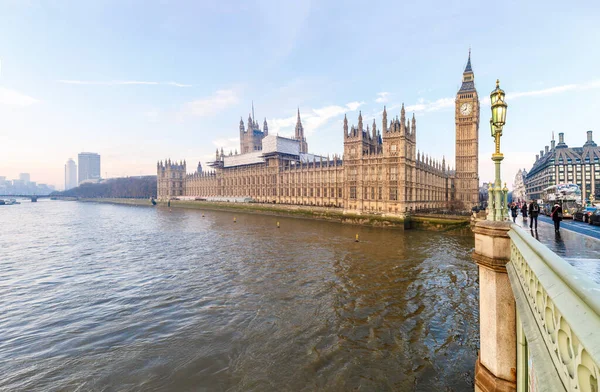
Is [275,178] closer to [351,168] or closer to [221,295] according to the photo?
[351,168]

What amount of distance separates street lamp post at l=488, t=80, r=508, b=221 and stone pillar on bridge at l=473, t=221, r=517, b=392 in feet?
1.13

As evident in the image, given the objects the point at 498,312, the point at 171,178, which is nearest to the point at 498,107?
the point at 498,312

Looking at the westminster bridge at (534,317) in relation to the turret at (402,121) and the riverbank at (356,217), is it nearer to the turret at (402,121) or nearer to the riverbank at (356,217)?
the riverbank at (356,217)

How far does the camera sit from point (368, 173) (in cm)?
5244

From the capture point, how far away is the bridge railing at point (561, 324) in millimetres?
1721

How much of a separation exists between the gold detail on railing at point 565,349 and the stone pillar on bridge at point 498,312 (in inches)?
120

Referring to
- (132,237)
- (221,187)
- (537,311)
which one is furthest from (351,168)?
(221,187)

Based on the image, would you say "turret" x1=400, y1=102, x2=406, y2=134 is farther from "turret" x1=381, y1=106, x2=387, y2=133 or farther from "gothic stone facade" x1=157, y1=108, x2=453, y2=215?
"turret" x1=381, y1=106, x2=387, y2=133

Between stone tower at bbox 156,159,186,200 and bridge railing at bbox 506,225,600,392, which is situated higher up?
stone tower at bbox 156,159,186,200

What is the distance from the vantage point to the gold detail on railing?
5.65 ft

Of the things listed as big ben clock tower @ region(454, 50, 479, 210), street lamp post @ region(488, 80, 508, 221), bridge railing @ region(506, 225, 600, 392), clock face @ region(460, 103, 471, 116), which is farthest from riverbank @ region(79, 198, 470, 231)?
bridge railing @ region(506, 225, 600, 392)

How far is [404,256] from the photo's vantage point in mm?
24609

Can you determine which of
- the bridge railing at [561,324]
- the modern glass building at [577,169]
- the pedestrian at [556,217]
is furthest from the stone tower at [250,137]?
the bridge railing at [561,324]

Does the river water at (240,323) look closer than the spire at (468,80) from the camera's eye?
Yes
